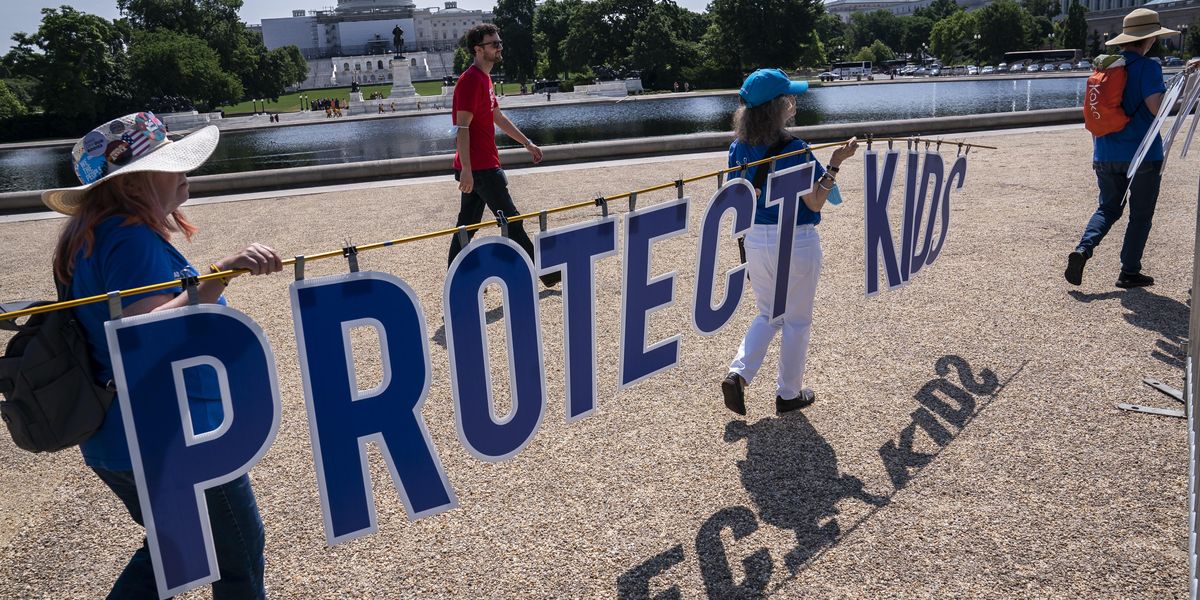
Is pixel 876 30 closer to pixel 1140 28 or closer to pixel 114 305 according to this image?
pixel 1140 28

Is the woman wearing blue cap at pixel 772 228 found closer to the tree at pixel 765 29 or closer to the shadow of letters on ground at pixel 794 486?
the shadow of letters on ground at pixel 794 486

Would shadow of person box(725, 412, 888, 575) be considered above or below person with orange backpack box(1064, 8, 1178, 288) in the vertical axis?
below

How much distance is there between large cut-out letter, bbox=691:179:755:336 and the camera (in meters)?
3.54

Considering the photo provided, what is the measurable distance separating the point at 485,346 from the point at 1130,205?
5.33 m

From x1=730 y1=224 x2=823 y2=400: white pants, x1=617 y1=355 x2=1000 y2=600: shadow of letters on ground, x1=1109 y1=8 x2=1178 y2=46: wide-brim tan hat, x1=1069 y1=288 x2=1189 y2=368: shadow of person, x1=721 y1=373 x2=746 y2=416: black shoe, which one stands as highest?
x1=1109 y1=8 x2=1178 y2=46: wide-brim tan hat

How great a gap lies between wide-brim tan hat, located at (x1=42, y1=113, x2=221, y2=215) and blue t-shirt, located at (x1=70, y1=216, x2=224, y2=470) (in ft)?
0.43

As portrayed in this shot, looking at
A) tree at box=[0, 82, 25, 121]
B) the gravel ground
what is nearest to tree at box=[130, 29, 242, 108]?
Answer: tree at box=[0, 82, 25, 121]

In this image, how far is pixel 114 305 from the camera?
2.02 metres

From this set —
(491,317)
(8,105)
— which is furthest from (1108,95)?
(8,105)

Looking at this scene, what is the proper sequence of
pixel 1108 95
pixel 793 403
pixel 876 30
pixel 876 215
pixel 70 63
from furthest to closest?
pixel 876 30
pixel 70 63
pixel 1108 95
pixel 876 215
pixel 793 403

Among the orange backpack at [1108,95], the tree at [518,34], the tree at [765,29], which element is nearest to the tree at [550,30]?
the tree at [518,34]

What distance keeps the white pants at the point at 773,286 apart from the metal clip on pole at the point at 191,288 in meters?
2.62

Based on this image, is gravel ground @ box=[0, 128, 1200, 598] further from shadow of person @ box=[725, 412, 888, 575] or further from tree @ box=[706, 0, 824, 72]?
tree @ box=[706, 0, 824, 72]

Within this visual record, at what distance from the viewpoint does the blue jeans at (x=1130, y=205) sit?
231 inches
